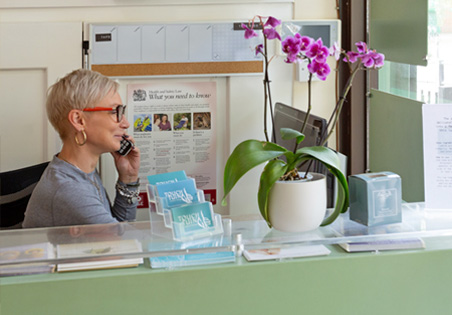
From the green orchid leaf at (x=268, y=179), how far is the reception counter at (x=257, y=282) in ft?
0.19

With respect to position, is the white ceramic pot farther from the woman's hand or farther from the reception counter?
the woman's hand

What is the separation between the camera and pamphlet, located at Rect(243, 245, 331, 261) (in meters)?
1.51

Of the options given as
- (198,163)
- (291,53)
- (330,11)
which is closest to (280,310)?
(291,53)

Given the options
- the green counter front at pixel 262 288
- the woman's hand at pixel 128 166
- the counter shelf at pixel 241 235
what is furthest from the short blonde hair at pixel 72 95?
the green counter front at pixel 262 288

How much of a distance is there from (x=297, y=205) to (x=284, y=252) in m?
0.11

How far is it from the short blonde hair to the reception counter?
91 cm

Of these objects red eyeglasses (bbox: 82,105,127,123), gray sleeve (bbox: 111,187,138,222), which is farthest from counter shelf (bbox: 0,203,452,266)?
gray sleeve (bbox: 111,187,138,222)

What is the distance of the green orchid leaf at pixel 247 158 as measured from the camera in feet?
5.18

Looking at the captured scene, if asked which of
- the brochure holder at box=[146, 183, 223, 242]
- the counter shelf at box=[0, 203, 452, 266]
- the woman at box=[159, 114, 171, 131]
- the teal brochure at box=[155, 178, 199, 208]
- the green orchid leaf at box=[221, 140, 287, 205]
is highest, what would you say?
the woman at box=[159, 114, 171, 131]

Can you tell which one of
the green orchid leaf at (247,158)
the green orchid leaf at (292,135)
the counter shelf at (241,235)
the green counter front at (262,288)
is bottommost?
the green counter front at (262,288)

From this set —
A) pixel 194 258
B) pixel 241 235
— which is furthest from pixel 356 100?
pixel 194 258

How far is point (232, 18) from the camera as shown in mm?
3230

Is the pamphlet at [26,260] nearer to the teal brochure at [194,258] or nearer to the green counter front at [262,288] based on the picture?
the green counter front at [262,288]

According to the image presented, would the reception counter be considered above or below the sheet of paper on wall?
below
